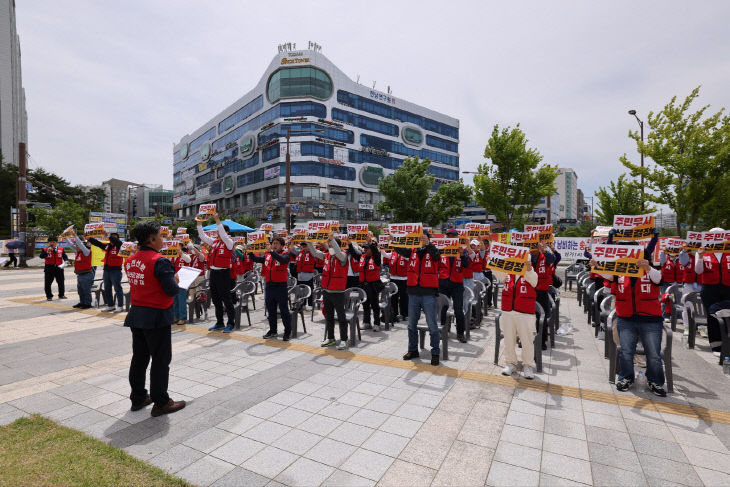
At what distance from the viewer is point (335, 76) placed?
5659 cm

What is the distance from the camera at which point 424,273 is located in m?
6.07

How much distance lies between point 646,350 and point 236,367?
621 centimetres

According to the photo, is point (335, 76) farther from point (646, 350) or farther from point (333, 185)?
point (646, 350)

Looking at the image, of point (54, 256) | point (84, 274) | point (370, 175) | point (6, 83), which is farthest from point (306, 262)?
point (6, 83)

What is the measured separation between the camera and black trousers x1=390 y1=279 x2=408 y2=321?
978 centimetres

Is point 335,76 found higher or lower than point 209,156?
higher

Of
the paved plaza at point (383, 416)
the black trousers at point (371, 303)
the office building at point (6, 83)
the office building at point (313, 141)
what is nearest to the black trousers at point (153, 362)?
the paved plaza at point (383, 416)

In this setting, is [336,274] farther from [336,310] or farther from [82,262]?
[82,262]

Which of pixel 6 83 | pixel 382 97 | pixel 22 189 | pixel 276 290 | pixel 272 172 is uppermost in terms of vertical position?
pixel 6 83

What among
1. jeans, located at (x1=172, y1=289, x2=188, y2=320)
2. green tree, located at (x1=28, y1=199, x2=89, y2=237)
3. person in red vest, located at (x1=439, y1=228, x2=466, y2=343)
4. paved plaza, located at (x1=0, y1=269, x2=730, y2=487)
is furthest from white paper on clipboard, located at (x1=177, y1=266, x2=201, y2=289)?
green tree, located at (x1=28, y1=199, x2=89, y2=237)

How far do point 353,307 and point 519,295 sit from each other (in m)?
3.26

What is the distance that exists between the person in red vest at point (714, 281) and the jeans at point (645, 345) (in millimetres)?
2955

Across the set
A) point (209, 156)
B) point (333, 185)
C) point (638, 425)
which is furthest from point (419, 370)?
point (209, 156)

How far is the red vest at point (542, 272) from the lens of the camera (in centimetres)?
695
